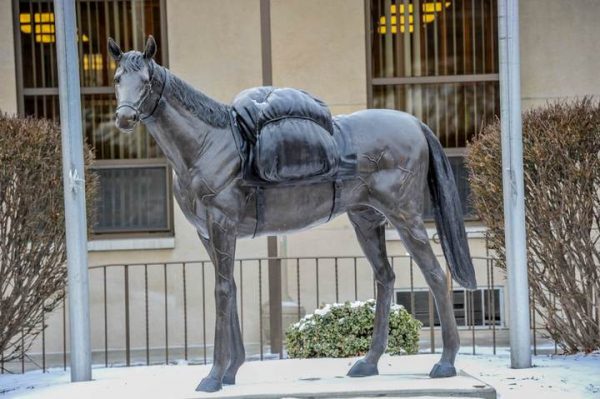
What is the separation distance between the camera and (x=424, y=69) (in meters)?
11.3

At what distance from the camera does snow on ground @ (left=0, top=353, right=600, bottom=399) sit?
6328 millimetres

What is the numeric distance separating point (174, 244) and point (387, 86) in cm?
276

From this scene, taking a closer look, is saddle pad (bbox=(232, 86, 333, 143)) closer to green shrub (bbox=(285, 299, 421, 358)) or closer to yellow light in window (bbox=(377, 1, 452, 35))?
green shrub (bbox=(285, 299, 421, 358))

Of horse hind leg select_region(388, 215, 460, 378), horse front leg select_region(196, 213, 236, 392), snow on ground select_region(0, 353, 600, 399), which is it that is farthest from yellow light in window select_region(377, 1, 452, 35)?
horse front leg select_region(196, 213, 236, 392)

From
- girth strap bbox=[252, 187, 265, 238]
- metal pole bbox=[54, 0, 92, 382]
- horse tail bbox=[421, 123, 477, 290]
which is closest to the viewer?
girth strap bbox=[252, 187, 265, 238]

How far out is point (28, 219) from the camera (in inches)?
327

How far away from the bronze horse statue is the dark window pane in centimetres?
482

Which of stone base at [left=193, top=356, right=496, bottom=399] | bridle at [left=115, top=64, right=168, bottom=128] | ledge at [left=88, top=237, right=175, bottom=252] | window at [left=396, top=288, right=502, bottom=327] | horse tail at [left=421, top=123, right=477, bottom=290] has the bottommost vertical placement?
window at [left=396, top=288, right=502, bottom=327]

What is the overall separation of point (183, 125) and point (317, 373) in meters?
1.81

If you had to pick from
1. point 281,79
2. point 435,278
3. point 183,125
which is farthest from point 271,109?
point 281,79

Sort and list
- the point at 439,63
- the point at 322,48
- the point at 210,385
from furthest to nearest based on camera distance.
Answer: the point at 439,63, the point at 322,48, the point at 210,385

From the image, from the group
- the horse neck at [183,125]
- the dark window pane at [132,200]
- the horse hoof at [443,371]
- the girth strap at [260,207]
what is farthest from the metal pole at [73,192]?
the dark window pane at [132,200]

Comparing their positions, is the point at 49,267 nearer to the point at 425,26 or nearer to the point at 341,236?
the point at 341,236

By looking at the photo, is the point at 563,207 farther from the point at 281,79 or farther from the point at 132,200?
the point at 132,200
